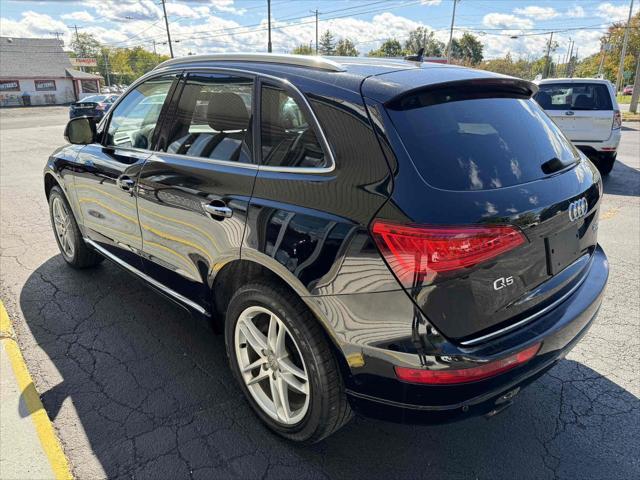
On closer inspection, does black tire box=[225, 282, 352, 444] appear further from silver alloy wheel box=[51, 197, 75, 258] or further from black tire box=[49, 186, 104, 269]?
silver alloy wheel box=[51, 197, 75, 258]

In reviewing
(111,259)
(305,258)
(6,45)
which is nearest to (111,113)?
(111,259)

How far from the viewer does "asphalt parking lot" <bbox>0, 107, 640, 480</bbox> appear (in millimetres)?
2328

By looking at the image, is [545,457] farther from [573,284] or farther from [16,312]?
[16,312]

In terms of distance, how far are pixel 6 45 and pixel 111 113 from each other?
70.8m

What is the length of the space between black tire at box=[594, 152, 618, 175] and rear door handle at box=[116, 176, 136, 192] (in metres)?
8.35

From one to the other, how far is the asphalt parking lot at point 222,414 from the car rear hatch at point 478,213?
800 millimetres

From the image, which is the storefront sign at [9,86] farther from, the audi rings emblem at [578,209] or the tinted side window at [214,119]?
the audi rings emblem at [578,209]

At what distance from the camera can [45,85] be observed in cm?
5738

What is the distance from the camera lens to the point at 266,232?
7.29 feet

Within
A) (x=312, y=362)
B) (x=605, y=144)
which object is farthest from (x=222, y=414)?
(x=605, y=144)

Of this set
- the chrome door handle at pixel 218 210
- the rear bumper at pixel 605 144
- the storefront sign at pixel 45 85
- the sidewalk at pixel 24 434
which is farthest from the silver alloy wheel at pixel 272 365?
the storefront sign at pixel 45 85

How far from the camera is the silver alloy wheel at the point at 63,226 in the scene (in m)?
4.47

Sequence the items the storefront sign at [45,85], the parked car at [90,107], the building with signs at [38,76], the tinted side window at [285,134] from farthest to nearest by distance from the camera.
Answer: the storefront sign at [45,85], the building with signs at [38,76], the parked car at [90,107], the tinted side window at [285,134]

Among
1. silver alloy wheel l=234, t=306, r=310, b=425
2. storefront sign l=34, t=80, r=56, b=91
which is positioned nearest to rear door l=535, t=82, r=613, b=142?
silver alloy wheel l=234, t=306, r=310, b=425
